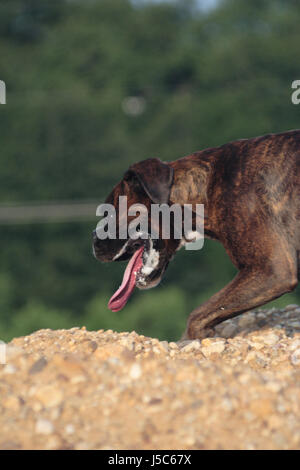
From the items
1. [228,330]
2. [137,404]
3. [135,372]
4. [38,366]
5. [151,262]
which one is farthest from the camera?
[228,330]

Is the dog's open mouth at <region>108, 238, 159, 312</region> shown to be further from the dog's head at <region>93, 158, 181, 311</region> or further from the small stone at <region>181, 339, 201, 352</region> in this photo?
the small stone at <region>181, 339, 201, 352</region>

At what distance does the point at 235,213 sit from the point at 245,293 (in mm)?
526

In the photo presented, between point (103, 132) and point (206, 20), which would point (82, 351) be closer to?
point (103, 132)

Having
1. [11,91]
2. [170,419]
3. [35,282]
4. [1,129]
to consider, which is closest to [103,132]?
[1,129]

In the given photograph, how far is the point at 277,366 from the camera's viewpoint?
440 cm

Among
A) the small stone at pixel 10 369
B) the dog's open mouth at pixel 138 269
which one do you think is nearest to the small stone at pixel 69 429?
the small stone at pixel 10 369

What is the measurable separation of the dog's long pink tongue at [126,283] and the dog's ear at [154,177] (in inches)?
19.9

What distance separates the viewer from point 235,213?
183 inches

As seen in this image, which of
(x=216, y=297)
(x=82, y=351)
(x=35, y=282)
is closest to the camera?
(x=82, y=351)

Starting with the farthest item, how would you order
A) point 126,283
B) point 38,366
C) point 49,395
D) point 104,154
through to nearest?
point 104,154 < point 126,283 < point 38,366 < point 49,395

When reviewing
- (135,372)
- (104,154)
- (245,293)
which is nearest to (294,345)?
(245,293)

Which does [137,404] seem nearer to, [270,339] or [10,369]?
[10,369]

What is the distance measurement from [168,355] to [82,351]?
56 centimetres

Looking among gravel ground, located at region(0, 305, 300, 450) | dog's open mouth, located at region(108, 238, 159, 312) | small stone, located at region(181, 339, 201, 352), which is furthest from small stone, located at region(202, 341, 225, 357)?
dog's open mouth, located at region(108, 238, 159, 312)
